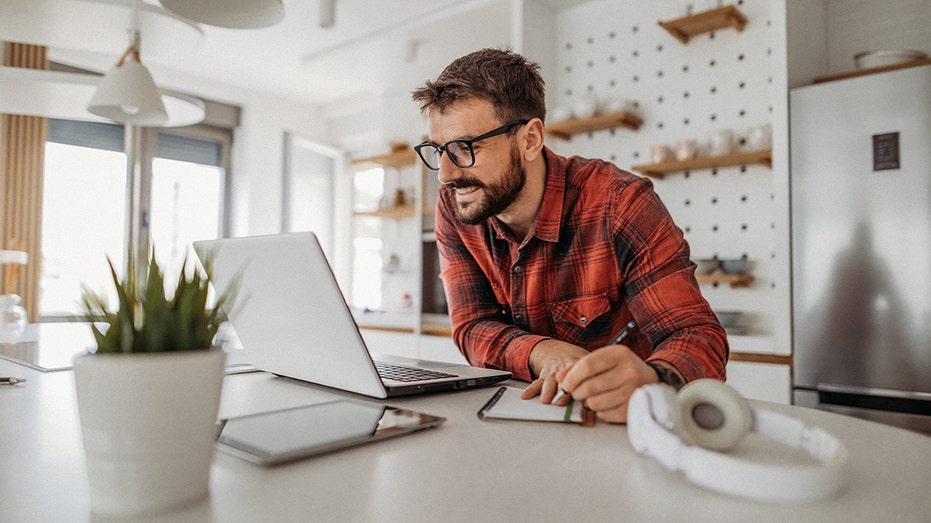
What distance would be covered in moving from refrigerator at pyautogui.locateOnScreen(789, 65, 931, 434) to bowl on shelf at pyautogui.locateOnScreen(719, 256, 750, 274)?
267 millimetres

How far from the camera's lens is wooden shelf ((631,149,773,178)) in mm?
2638

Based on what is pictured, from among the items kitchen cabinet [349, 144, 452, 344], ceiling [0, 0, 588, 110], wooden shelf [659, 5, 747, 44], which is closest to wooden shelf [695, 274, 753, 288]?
wooden shelf [659, 5, 747, 44]

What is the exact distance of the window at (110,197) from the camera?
4434mm

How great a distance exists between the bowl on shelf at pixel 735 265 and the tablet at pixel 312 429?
7.63 ft

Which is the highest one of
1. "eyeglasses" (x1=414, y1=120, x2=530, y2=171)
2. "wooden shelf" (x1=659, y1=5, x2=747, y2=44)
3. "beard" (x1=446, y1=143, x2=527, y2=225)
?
"wooden shelf" (x1=659, y1=5, x2=747, y2=44)

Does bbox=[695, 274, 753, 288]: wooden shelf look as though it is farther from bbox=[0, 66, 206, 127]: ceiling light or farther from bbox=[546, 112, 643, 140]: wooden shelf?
bbox=[0, 66, 206, 127]: ceiling light

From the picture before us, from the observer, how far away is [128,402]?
445mm

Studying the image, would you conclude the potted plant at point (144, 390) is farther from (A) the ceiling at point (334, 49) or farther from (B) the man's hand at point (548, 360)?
(A) the ceiling at point (334, 49)

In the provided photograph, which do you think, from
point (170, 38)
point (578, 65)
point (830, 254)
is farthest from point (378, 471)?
point (578, 65)

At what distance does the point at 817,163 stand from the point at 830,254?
14.2 inches

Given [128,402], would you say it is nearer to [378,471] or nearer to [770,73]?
[378,471]

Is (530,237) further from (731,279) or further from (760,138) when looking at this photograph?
(760,138)

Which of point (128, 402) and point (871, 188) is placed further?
point (871, 188)

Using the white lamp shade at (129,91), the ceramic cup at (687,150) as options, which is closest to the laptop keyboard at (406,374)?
the white lamp shade at (129,91)
